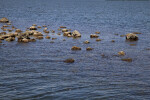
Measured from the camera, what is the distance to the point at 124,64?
121ft

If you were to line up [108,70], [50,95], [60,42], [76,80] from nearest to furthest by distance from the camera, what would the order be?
[50,95]
[76,80]
[108,70]
[60,42]

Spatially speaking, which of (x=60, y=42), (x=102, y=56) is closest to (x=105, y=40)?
(x=60, y=42)

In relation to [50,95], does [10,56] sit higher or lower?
higher

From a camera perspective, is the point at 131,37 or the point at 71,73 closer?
the point at 71,73

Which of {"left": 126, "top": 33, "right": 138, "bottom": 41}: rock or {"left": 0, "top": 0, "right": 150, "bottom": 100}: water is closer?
{"left": 0, "top": 0, "right": 150, "bottom": 100}: water

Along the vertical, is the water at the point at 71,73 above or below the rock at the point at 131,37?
below

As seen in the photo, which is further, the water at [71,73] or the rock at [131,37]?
the rock at [131,37]

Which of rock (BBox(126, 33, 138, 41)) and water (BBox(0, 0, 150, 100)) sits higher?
rock (BBox(126, 33, 138, 41))

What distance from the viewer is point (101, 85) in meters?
27.8

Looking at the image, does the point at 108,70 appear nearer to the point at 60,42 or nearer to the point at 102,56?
the point at 102,56

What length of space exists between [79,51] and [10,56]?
41.5ft

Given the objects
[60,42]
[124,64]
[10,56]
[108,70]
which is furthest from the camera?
[60,42]

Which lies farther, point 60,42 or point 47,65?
point 60,42

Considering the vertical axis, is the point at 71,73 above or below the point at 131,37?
below
